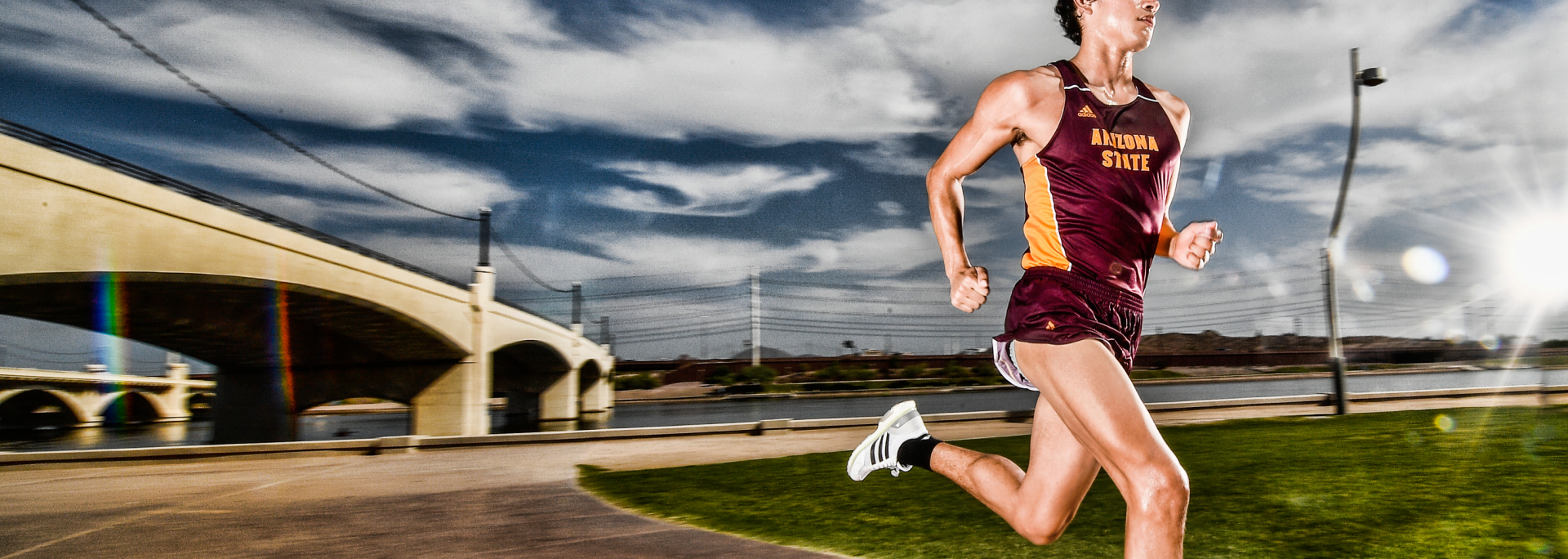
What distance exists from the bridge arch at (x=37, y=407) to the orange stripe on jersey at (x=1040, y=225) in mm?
71320

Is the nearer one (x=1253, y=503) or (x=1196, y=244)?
(x=1196, y=244)

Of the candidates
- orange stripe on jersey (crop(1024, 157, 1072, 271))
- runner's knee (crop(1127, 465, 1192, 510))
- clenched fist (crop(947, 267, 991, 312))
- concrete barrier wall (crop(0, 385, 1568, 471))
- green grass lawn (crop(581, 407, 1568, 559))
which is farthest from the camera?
concrete barrier wall (crop(0, 385, 1568, 471))

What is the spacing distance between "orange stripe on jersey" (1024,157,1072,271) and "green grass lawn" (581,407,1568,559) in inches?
90.9

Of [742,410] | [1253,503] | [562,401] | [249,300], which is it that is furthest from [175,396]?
[1253,503]

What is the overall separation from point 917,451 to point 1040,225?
3.74 feet

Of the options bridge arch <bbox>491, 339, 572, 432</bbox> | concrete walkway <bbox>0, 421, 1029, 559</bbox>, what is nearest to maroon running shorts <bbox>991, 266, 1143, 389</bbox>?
concrete walkway <bbox>0, 421, 1029, 559</bbox>

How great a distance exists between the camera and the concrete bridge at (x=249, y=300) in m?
14.2

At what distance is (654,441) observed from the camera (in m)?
13.9

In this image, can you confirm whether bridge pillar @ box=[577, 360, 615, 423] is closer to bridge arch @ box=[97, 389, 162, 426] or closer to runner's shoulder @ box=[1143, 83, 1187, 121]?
bridge arch @ box=[97, 389, 162, 426]

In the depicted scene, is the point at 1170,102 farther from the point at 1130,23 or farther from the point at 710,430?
the point at 710,430

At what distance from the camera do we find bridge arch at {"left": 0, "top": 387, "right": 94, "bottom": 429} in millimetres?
56719

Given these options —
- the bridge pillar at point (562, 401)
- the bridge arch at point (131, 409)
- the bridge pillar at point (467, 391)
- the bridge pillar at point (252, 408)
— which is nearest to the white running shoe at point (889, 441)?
the bridge pillar at point (467, 391)

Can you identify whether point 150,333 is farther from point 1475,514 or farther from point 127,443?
point 1475,514

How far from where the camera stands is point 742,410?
210 ft
